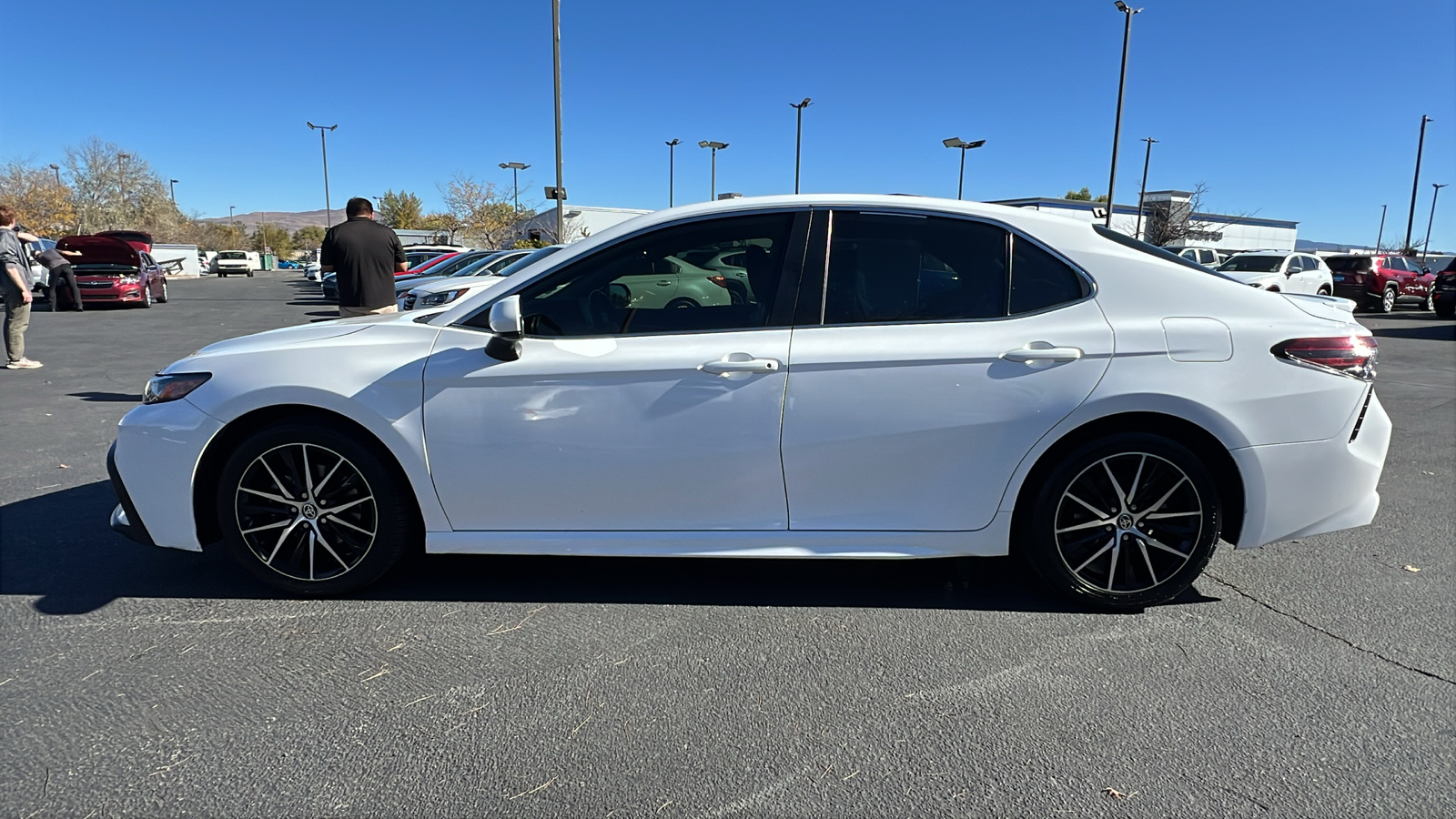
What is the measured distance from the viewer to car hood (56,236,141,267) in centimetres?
2167

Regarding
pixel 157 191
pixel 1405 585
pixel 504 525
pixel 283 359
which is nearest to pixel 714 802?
pixel 504 525

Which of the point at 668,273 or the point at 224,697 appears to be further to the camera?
the point at 668,273

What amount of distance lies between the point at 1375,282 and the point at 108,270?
33338 mm

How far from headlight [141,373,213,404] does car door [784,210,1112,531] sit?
2321mm

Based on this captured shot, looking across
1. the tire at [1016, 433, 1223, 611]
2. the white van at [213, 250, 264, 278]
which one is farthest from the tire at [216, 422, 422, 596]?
the white van at [213, 250, 264, 278]

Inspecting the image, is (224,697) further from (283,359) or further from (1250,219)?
(1250,219)

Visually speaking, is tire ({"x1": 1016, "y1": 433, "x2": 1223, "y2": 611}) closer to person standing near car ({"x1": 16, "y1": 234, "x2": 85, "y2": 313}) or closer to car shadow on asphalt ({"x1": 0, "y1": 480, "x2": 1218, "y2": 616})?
car shadow on asphalt ({"x1": 0, "y1": 480, "x2": 1218, "y2": 616})

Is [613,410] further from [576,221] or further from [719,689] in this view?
[576,221]

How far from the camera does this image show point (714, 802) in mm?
2281

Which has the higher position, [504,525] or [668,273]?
[668,273]

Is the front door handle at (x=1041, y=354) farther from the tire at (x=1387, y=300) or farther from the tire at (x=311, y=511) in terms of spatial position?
the tire at (x=1387, y=300)

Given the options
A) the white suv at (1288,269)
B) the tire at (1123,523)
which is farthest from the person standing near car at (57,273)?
the white suv at (1288,269)

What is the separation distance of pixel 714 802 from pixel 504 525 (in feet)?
4.96

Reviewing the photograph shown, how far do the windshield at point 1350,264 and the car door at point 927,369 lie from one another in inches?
1072
